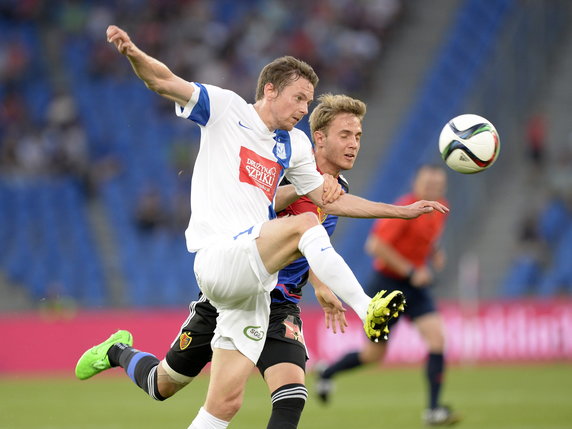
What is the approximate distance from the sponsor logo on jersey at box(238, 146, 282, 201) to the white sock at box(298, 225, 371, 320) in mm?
527

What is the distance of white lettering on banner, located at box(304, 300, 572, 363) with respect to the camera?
1605cm

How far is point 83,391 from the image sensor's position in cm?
1402

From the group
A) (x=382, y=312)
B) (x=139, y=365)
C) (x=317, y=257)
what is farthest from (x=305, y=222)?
(x=139, y=365)

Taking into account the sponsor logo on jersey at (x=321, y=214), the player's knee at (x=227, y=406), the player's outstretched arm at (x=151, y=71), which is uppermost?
the sponsor logo on jersey at (x=321, y=214)

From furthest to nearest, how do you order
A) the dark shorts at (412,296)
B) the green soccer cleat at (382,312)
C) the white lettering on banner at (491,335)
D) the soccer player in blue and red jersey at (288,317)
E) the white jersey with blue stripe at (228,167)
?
the white lettering on banner at (491,335) < the dark shorts at (412,296) < the soccer player in blue and red jersey at (288,317) < the white jersey with blue stripe at (228,167) < the green soccer cleat at (382,312)

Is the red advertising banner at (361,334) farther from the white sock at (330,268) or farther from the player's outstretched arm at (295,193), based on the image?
Result: the white sock at (330,268)

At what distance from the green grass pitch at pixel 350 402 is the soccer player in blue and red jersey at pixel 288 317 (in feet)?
9.62

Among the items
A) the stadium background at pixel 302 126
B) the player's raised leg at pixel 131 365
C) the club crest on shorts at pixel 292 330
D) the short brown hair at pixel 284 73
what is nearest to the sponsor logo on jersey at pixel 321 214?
the club crest on shorts at pixel 292 330

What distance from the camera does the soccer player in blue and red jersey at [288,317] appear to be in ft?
21.5

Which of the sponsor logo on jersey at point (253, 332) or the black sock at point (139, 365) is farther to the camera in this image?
the black sock at point (139, 365)

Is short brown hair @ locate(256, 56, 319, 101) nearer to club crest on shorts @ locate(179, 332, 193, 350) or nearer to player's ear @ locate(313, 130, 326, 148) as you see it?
player's ear @ locate(313, 130, 326, 148)

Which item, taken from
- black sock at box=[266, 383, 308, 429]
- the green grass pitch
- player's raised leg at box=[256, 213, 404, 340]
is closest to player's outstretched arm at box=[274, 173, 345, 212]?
player's raised leg at box=[256, 213, 404, 340]

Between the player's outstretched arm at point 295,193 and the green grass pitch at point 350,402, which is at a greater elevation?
the green grass pitch at point 350,402

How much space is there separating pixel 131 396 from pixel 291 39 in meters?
10.9
